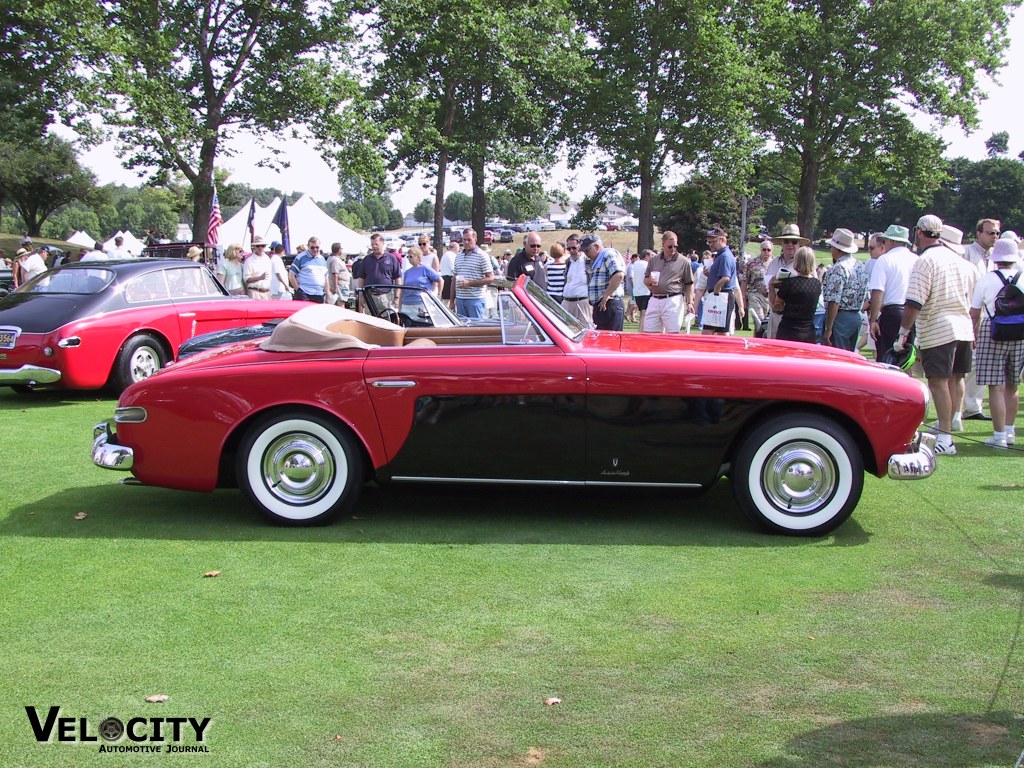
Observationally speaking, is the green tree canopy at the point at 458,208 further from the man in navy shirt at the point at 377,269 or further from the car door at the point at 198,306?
the car door at the point at 198,306

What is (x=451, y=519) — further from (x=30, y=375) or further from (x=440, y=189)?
(x=440, y=189)

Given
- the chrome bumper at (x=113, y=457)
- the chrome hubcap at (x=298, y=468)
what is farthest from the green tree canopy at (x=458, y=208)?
the chrome hubcap at (x=298, y=468)

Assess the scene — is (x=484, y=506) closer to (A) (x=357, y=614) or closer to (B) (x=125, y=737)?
(A) (x=357, y=614)

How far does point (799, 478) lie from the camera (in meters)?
5.15

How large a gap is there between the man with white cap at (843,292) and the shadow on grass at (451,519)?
3.99m

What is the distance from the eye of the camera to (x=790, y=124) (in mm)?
36812

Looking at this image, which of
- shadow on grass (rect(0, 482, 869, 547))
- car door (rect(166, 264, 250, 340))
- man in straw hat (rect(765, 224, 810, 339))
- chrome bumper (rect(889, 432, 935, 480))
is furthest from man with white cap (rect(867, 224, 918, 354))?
car door (rect(166, 264, 250, 340))

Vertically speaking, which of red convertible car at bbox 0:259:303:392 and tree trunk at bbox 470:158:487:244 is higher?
tree trunk at bbox 470:158:487:244

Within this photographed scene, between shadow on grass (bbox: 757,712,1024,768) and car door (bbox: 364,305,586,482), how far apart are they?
2361mm

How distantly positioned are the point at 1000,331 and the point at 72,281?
8.97m

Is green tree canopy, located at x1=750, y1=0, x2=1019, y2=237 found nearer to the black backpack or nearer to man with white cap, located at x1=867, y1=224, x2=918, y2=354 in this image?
man with white cap, located at x1=867, y1=224, x2=918, y2=354

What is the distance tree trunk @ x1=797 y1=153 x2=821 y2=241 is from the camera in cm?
3812

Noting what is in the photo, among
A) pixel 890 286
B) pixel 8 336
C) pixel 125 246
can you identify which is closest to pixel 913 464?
pixel 890 286

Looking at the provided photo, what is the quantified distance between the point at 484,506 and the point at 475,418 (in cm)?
83
